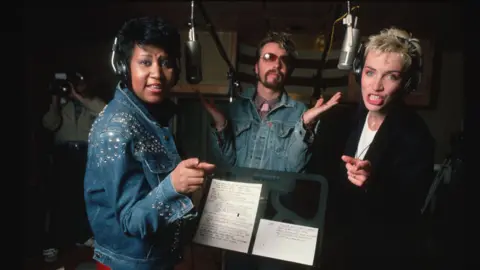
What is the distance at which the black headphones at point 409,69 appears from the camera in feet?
2.96

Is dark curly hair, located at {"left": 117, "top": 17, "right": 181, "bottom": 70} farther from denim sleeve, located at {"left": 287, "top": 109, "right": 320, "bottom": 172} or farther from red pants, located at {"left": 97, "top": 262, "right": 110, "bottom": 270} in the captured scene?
red pants, located at {"left": 97, "top": 262, "right": 110, "bottom": 270}

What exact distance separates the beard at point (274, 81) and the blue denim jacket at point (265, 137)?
29 mm

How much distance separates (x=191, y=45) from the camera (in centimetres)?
96

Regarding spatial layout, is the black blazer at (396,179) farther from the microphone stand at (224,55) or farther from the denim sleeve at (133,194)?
the denim sleeve at (133,194)

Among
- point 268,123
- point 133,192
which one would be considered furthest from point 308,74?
point 133,192

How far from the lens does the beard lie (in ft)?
3.26

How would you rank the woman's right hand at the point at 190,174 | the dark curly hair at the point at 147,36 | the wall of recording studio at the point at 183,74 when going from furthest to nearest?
the wall of recording studio at the point at 183,74
the dark curly hair at the point at 147,36
the woman's right hand at the point at 190,174

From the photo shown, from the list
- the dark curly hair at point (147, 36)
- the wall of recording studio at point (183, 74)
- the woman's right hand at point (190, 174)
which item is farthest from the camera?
the wall of recording studio at point (183, 74)

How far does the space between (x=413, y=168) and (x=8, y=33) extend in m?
1.09

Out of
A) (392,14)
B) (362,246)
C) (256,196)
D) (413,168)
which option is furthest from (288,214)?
(392,14)

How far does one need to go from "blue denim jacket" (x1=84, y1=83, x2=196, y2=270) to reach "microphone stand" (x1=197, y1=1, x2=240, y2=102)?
0.24 metres

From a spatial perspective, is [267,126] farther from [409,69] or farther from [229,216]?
[409,69]

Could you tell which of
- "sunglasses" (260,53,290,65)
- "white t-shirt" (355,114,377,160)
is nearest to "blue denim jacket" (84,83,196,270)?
"sunglasses" (260,53,290,65)

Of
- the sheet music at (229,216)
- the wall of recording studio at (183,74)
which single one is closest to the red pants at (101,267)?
the sheet music at (229,216)
